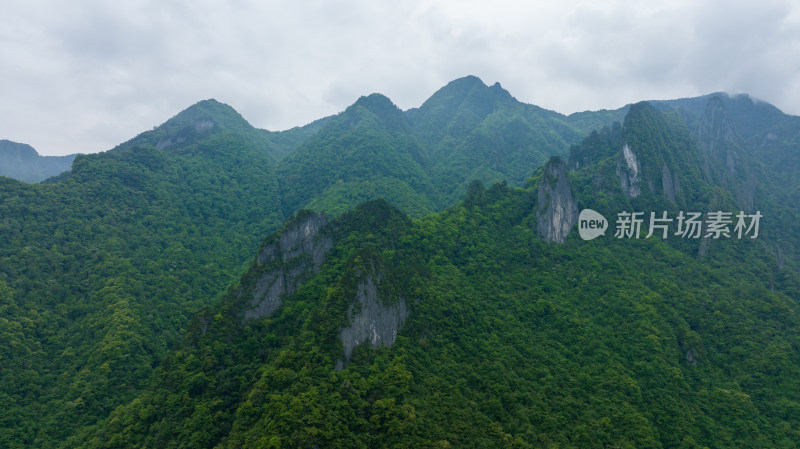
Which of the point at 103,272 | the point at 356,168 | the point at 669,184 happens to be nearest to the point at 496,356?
the point at 103,272

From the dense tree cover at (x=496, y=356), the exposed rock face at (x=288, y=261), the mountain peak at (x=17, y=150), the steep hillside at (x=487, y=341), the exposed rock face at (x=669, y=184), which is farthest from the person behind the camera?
the mountain peak at (x=17, y=150)

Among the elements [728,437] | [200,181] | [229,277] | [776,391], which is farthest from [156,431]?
[200,181]

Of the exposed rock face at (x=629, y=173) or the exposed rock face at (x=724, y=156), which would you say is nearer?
the exposed rock face at (x=629, y=173)

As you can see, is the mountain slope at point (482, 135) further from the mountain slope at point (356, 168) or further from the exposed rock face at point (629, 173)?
the exposed rock face at point (629, 173)

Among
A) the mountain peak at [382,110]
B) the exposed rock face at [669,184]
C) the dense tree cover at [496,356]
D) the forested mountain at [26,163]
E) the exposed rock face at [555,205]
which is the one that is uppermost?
the mountain peak at [382,110]

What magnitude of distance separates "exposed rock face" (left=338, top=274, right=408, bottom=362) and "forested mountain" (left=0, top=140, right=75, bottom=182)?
175 meters

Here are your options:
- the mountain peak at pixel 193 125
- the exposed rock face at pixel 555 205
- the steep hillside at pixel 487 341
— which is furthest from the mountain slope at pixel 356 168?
the steep hillside at pixel 487 341

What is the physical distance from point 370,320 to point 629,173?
65.7 m

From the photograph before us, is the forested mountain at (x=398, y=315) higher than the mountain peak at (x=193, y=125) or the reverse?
the reverse

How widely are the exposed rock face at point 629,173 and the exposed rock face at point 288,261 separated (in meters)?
59.9

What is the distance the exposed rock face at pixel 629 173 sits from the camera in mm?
81062

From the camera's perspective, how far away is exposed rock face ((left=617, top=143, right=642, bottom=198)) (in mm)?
81062

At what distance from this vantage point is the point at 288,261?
50.3m

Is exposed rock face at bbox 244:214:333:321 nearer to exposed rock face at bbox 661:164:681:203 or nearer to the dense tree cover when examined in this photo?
the dense tree cover
